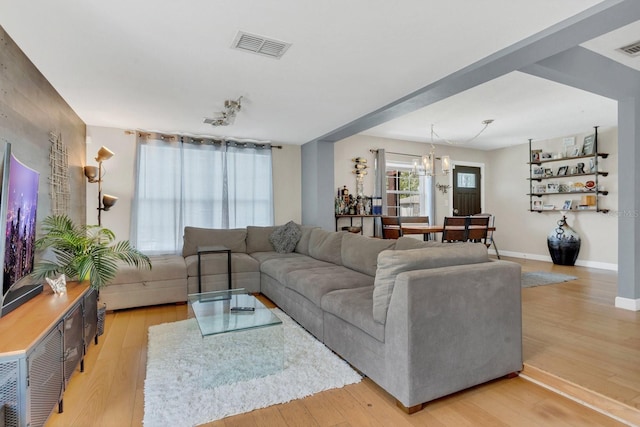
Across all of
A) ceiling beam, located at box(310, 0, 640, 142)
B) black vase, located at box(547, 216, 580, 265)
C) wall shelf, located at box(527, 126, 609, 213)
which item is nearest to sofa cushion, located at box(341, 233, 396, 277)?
ceiling beam, located at box(310, 0, 640, 142)

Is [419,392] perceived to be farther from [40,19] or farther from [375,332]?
[40,19]

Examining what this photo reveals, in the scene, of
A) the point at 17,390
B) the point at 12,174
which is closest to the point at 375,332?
the point at 17,390

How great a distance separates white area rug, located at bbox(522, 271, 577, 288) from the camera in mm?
4566

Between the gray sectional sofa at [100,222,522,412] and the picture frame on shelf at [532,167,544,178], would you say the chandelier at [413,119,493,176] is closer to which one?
the picture frame on shelf at [532,167,544,178]

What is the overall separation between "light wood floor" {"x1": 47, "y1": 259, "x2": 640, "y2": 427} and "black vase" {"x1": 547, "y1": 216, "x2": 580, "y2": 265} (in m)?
3.48

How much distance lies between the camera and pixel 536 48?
2316 millimetres

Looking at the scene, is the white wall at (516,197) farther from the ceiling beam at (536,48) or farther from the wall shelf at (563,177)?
the ceiling beam at (536,48)

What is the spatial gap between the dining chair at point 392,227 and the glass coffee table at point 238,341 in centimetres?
254

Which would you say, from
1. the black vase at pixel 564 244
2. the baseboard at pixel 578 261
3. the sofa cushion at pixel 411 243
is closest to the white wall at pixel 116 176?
the sofa cushion at pixel 411 243

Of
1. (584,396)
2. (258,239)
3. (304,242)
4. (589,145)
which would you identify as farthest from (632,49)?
(258,239)

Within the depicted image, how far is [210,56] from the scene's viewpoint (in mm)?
2525

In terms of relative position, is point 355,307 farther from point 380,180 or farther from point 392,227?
point 380,180

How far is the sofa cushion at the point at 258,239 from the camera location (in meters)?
5.00

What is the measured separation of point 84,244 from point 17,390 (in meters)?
1.46
